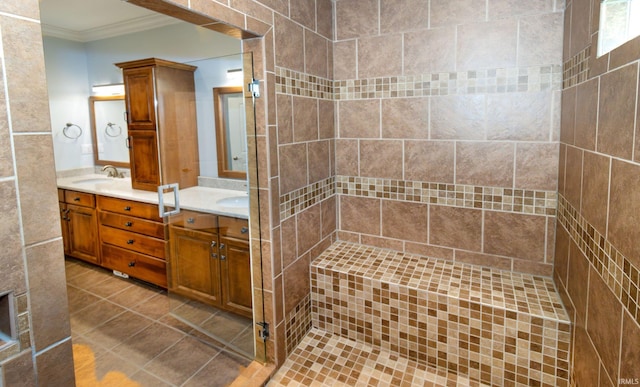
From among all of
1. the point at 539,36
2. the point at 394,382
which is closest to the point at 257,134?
the point at 394,382

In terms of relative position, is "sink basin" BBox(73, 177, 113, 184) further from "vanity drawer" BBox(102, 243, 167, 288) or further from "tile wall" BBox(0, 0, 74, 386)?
"tile wall" BBox(0, 0, 74, 386)

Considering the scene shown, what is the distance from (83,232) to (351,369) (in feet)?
9.74

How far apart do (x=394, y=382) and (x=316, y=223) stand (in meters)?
1.04

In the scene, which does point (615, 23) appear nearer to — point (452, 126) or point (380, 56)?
point (452, 126)

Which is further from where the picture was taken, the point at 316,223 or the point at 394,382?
the point at 316,223

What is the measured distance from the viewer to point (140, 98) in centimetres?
315

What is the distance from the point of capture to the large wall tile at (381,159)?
8.00 feet

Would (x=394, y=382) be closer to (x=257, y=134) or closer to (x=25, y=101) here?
(x=257, y=134)

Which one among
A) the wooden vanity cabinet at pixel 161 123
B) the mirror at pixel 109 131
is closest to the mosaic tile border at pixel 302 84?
the wooden vanity cabinet at pixel 161 123

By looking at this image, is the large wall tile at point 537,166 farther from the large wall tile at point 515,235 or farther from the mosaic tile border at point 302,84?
the mosaic tile border at point 302,84

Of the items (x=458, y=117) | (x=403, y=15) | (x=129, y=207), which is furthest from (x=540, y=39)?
(x=129, y=207)

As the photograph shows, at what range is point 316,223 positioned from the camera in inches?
95.3

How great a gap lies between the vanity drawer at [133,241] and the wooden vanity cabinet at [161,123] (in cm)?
44

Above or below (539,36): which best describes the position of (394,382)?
below
